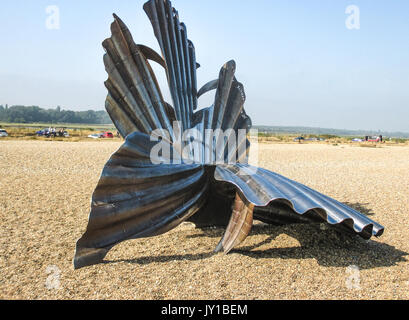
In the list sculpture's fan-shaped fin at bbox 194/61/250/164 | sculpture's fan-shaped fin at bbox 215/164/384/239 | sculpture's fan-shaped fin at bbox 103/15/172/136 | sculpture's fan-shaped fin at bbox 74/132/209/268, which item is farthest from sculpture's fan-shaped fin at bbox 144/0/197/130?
sculpture's fan-shaped fin at bbox 215/164/384/239

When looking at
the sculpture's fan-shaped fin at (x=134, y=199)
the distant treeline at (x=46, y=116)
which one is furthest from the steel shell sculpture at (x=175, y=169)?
the distant treeline at (x=46, y=116)

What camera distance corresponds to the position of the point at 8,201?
314 inches

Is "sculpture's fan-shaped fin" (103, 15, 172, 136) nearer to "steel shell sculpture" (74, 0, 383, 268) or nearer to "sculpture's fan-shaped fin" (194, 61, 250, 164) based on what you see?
"steel shell sculpture" (74, 0, 383, 268)

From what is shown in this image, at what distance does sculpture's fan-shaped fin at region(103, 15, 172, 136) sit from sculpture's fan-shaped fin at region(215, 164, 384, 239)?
165cm

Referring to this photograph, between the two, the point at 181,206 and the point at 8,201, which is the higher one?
the point at 181,206

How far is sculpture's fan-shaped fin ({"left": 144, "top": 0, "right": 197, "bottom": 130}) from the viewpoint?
21.2 ft

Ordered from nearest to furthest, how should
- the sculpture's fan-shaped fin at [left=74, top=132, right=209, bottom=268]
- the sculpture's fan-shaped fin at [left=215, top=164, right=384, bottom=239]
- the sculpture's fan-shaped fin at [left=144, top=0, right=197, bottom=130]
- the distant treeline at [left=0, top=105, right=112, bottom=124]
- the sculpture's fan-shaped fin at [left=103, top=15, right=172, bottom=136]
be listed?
1. the sculpture's fan-shaped fin at [left=74, top=132, right=209, bottom=268]
2. the sculpture's fan-shaped fin at [left=215, top=164, right=384, bottom=239]
3. the sculpture's fan-shaped fin at [left=103, top=15, right=172, bottom=136]
4. the sculpture's fan-shaped fin at [left=144, top=0, right=197, bottom=130]
5. the distant treeline at [left=0, top=105, right=112, bottom=124]

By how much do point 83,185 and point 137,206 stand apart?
21.5 feet

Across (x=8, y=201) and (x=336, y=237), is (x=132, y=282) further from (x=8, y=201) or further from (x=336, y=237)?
(x=8, y=201)

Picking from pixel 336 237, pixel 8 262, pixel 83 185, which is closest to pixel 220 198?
pixel 336 237

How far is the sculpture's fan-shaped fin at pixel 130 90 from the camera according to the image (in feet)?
Result: 19.3

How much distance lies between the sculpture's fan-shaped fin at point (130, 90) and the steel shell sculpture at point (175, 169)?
2cm

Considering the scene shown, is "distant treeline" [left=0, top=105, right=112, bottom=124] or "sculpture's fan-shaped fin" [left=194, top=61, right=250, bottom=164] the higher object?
"distant treeline" [left=0, top=105, right=112, bottom=124]
